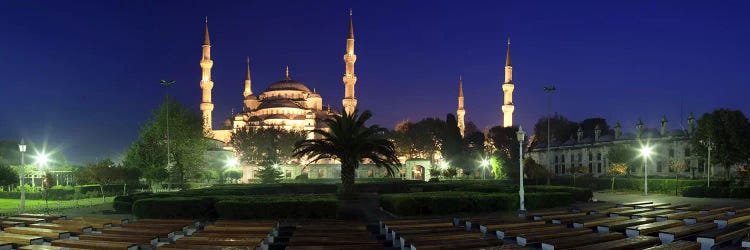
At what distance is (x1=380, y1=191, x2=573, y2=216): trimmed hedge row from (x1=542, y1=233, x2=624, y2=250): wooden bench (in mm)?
11151

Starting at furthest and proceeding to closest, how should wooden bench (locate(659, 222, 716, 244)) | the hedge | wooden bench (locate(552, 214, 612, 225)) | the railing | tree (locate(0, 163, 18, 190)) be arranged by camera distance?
1. tree (locate(0, 163, 18, 190))
2. the railing
3. the hedge
4. wooden bench (locate(552, 214, 612, 225))
5. wooden bench (locate(659, 222, 716, 244))

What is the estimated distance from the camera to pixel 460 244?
12.8m

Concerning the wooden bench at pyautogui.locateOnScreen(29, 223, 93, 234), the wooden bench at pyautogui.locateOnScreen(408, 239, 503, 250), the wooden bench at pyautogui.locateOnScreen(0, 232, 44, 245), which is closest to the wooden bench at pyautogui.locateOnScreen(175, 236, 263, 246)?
the wooden bench at pyautogui.locateOnScreen(408, 239, 503, 250)

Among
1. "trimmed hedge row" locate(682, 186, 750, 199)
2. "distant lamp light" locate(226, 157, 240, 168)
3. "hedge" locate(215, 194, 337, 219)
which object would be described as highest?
"distant lamp light" locate(226, 157, 240, 168)

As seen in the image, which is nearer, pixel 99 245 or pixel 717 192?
pixel 99 245

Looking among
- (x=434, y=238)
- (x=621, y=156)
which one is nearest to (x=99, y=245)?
(x=434, y=238)

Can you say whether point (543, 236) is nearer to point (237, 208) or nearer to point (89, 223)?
point (237, 208)

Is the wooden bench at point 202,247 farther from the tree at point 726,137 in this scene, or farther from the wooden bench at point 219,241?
the tree at point 726,137

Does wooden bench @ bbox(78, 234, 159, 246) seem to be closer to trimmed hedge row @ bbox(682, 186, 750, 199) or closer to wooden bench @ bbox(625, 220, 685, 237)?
wooden bench @ bbox(625, 220, 685, 237)

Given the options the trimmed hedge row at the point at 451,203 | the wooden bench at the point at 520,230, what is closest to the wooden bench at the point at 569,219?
the wooden bench at the point at 520,230

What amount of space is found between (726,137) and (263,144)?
55.8 meters

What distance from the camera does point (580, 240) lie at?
13.5 m

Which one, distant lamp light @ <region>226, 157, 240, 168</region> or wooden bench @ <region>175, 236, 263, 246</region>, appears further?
distant lamp light @ <region>226, 157, 240, 168</region>

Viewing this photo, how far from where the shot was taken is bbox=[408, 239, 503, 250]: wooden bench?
1245 cm
